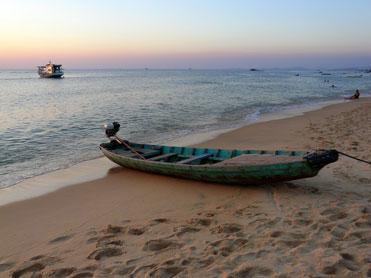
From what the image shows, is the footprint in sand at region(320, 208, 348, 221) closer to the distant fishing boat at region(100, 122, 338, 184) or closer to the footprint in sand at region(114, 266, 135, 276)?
the distant fishing boat at region(100, 122, 338, 184)

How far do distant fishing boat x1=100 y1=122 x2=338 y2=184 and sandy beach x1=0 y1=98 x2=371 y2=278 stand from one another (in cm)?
32

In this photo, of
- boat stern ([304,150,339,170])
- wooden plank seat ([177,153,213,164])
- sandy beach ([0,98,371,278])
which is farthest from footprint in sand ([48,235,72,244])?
boat stern ([304,150,339,170])

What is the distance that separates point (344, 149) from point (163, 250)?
728 centimetres

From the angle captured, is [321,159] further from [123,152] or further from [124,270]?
[123,152]

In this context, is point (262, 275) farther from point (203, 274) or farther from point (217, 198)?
point (217, 198)

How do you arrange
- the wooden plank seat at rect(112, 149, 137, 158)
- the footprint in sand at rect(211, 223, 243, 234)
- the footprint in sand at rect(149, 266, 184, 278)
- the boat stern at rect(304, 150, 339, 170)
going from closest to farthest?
the footprint in sand at rect(149, 266, 184, 278), the footprint in sand at rect(211, 223, 243, 234), the boat stern at rect(304, 150, 339, 170), the wooden plank seat at rect(112, 149, 137, 158)

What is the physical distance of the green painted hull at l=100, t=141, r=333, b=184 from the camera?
5770mm

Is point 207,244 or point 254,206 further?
point 254,206

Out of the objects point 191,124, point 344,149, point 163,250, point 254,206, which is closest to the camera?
point 163,250

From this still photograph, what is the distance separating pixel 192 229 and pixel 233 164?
210 cm

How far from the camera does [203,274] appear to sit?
3.49m

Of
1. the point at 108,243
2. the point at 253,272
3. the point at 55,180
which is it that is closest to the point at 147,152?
the point at 55,180

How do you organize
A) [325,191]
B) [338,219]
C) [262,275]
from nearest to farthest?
1. [262,275]
2. [338,219]
3. [325,191]

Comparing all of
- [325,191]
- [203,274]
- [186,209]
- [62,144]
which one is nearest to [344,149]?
[325,191]
